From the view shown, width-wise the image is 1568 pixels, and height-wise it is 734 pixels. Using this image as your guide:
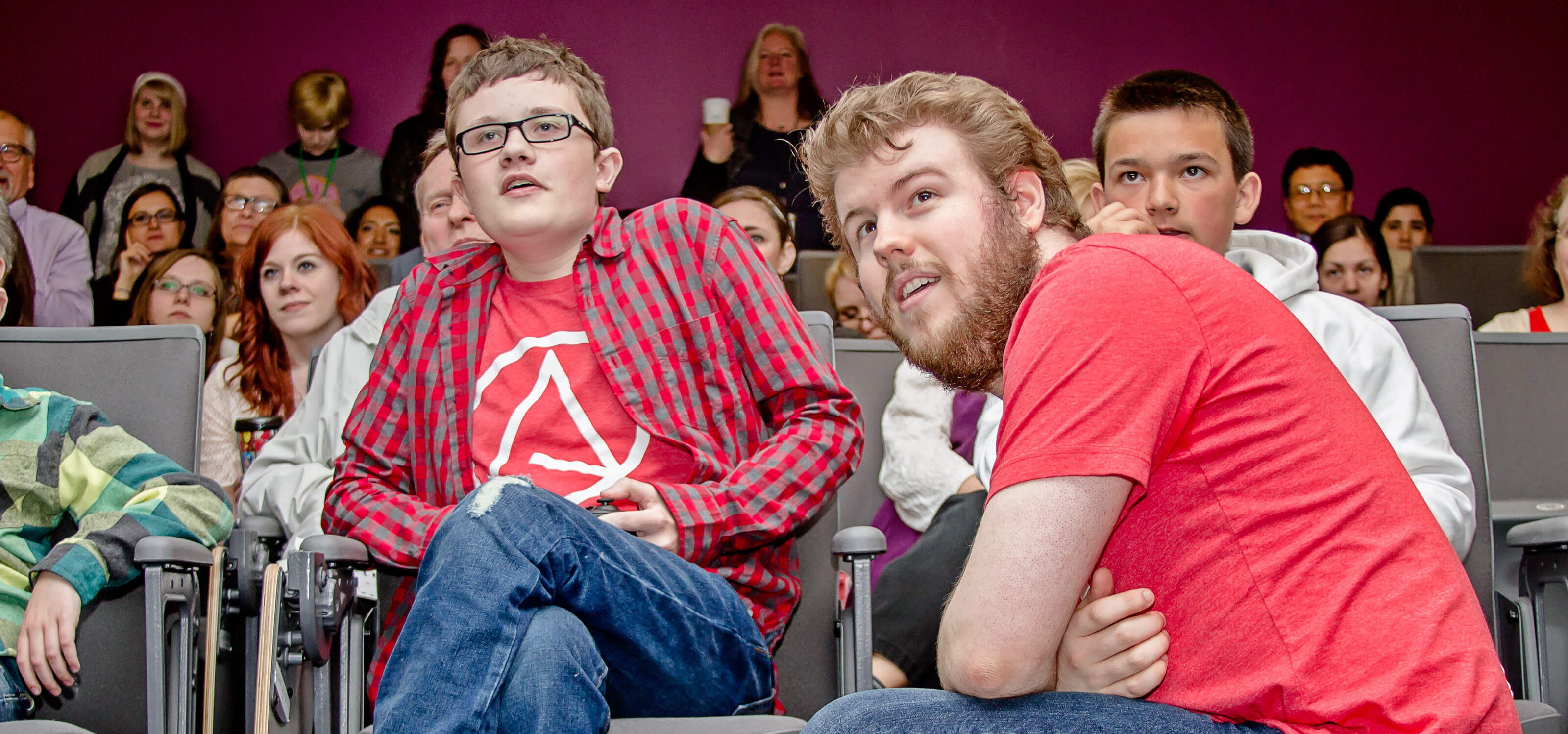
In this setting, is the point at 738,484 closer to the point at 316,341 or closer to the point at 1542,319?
the point at 316,341

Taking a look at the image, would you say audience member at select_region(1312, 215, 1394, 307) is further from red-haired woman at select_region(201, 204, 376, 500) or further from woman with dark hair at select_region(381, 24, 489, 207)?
woman with dark hair at select_region(381, 24, 489, 207)

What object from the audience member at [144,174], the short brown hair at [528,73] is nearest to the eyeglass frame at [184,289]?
the audience member at [144,174]

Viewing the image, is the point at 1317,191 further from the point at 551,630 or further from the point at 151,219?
the point at 151,219

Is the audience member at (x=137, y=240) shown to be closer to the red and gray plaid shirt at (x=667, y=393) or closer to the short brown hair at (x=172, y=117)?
the short brown hair at (x=172, y=117)

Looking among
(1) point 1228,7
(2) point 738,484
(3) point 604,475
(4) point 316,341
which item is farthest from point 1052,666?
(1) point 1228,7

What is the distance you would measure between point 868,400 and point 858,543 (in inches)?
32.5

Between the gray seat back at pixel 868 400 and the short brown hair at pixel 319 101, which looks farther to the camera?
the short brown hair at pixel 319 101

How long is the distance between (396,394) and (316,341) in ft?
3.46

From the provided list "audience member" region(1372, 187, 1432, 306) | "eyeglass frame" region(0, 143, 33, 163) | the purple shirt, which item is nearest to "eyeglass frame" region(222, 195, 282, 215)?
the purple shirt

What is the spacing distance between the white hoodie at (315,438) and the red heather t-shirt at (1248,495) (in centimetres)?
148

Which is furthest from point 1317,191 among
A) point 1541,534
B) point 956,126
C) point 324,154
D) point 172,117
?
point 172,117

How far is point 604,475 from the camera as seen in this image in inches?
59.4

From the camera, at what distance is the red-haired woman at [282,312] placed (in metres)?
2.49

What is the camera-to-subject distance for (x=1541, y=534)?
4.73 feet
